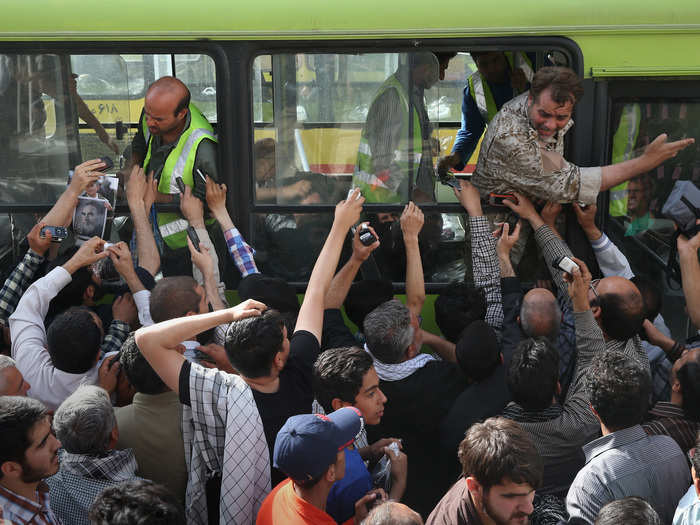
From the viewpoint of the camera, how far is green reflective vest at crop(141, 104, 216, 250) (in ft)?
12.5

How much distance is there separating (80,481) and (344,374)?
1.01 metres

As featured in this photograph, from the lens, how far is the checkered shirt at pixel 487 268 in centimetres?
382

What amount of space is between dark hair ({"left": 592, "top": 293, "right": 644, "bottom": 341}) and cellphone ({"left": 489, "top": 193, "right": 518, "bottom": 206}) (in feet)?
2.29

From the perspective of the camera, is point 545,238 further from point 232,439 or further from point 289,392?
point 232,439

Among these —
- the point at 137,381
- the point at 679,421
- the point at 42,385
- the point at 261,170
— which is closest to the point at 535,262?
the point at 679,421

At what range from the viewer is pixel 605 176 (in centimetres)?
365

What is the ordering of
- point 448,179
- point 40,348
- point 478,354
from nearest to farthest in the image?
1. point 478,354
2. point 40,348
3. point 448,179

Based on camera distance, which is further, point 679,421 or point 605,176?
point 605,176

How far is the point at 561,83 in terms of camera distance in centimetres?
351

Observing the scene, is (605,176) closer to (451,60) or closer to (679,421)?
(451,60)

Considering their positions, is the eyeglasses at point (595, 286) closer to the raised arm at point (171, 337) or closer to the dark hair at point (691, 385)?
the dark hair at point (691, 385)

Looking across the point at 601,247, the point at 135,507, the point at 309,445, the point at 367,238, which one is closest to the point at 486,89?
the point at 601,247

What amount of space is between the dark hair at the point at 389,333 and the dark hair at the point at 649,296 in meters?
1.17

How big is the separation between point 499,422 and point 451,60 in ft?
6.91
